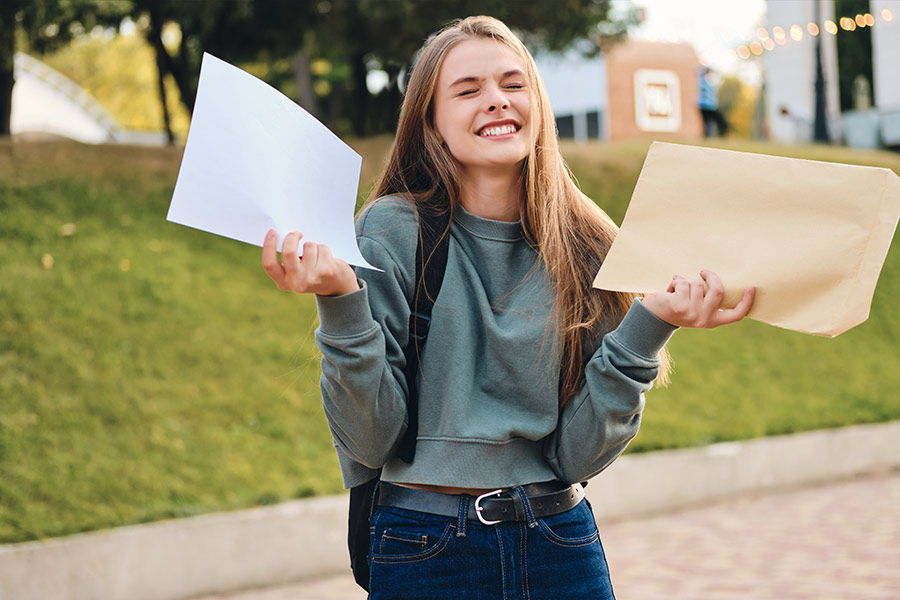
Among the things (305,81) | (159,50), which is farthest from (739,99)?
(159,50)

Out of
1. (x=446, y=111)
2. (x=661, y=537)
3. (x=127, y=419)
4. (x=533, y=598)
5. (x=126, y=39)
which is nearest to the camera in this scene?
(x=533, y=598)

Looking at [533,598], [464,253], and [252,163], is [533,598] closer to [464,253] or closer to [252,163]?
[464,253]

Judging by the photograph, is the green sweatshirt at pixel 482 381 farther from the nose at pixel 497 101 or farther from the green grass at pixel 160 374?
the green grass at pixel 160 374

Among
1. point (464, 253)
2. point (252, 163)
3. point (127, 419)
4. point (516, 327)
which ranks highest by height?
point (252, 163)

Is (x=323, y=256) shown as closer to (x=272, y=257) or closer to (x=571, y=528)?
(x=272, y=257)

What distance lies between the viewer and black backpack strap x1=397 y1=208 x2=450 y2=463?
1.96 metres

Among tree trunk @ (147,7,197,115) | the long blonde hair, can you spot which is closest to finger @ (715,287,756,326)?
the long blonde hair

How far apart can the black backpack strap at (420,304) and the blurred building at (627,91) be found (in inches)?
1286

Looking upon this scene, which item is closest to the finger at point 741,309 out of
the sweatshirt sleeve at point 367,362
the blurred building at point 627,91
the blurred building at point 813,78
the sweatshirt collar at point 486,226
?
the sweatshirt collar at point 486,226

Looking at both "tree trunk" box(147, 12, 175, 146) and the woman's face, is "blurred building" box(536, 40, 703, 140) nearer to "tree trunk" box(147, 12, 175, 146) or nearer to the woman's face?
"tree trunk" box(147, 12, 175, 146)

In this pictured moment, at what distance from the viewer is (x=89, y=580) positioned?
5.56 meters

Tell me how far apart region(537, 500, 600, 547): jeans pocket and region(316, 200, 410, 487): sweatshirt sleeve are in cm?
34

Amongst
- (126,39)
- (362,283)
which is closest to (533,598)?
(362,283)

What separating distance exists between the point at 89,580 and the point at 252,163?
177 inches
